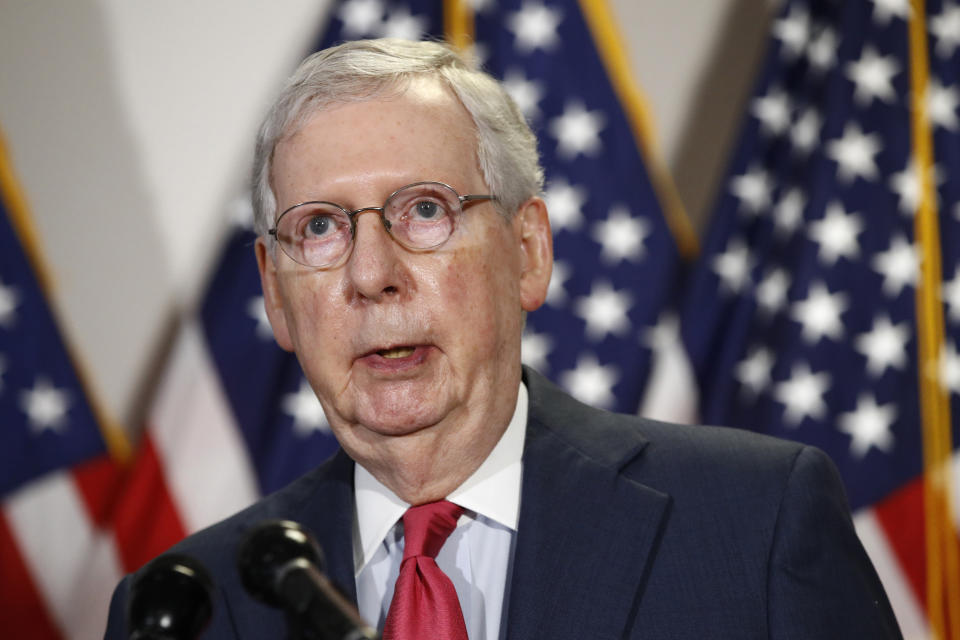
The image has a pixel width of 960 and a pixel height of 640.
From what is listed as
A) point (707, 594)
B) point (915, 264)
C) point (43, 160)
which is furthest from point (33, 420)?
point (915, 264)

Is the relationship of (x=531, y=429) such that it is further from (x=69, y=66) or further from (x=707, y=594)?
(x=69, y=66)

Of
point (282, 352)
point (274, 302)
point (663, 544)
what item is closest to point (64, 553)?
point (282, 352)

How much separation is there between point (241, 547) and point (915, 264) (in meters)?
2.63

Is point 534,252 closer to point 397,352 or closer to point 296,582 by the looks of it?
point 397,352

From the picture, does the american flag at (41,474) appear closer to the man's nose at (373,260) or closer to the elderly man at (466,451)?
the elderly man at (466,451)

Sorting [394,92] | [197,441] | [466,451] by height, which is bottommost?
[197,441]

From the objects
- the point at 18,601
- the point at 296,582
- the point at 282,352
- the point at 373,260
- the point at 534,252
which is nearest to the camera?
the point at 296,582

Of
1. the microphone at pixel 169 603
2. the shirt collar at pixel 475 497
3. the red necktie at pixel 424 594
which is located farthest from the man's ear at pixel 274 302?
the microphone at pixel 169 603

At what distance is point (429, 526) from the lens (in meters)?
1.51

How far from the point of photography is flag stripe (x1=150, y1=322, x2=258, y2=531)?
3.07 metres

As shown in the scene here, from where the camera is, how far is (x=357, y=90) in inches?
60.3

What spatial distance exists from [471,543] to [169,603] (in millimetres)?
688

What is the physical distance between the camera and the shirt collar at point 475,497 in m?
1.54

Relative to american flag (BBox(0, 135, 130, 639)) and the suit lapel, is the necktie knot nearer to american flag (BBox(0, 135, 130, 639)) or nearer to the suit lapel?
the suit lapel
